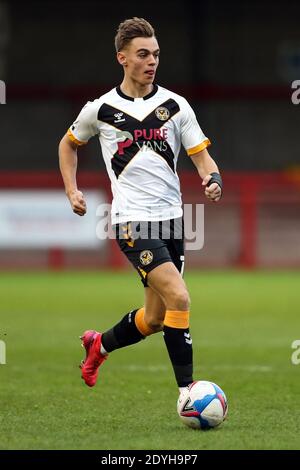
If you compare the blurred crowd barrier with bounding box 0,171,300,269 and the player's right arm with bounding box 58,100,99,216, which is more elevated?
the player's right arm with bounding box 58,100,99,216

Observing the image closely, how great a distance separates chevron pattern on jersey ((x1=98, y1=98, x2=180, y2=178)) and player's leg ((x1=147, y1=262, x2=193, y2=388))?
757 millimetres

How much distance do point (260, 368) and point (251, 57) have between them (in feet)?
85.4

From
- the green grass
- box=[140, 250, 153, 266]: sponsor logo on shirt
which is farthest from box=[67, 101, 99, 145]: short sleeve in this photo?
the green grass

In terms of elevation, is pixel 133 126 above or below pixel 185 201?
above

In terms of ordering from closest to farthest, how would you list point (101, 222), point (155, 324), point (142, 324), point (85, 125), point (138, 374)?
point (85, 125), point (155, 324), point (142, 324), point (138, 374), point (101, 222)

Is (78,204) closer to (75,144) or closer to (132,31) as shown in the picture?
(75,144)

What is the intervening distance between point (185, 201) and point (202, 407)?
17523 mm

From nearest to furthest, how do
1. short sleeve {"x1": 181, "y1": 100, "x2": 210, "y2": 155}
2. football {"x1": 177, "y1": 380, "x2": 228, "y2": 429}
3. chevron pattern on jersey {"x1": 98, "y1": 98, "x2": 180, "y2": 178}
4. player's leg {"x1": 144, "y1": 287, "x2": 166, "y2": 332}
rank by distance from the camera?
1. football {"x1": 177, "y1": 380, "x2": 228, "y2": 429}
2. chevron pattern on jersey {"x1": 98, "y1": 98, "x2": 180, "y2": 178}
3. short sleeve {"x1": 181, "y1": 100, "x2": 210, "y2": 155}
4. player's leg {"x1": 144, "y1": 287, "x2": 166, "y2": 332}

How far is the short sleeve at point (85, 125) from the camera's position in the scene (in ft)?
24.0

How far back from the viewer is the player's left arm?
689 centimetres

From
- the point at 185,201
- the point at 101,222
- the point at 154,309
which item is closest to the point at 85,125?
the point at 154,309

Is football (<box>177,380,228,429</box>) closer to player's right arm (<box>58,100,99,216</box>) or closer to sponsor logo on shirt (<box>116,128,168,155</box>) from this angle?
player's right arm (<box>58,100,99,216</box>)

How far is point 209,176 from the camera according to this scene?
277 inches

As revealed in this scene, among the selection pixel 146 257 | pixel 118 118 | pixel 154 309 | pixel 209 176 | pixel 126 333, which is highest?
pixel 118 118
